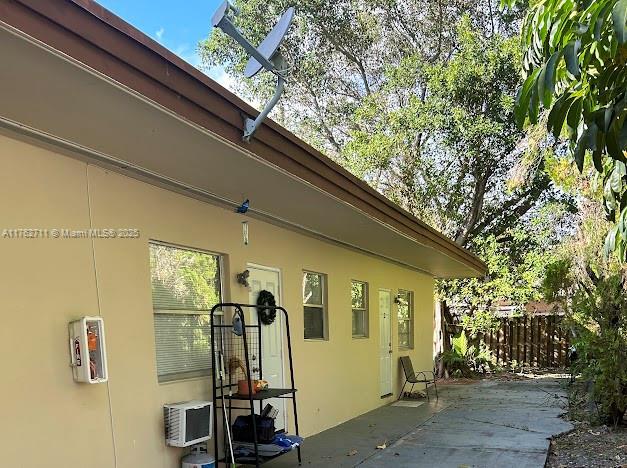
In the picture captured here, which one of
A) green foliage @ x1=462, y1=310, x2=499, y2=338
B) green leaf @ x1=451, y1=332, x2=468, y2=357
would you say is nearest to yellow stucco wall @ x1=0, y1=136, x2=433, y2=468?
green foliage @ x1=462, y1=310, x2=499, y2=338

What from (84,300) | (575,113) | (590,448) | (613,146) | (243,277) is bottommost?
(590,448)

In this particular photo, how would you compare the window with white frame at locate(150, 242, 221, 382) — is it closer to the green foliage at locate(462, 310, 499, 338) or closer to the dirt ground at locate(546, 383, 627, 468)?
the dirt ground at locate(546, 383, 627, 468)

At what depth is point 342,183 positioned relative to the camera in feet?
18.4

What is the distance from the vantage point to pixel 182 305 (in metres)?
5.22

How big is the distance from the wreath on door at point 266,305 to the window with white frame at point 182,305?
658mm

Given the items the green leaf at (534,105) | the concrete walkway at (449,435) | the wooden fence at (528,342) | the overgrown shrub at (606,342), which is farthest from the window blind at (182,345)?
the wooden fence at (528,342)

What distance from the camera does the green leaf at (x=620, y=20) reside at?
148cm

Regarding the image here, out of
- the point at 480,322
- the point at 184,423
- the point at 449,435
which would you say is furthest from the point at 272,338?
the point at 480,322

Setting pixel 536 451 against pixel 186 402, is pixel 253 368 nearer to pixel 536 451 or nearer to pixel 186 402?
pixel 186 402

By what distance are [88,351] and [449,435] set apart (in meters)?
5.07

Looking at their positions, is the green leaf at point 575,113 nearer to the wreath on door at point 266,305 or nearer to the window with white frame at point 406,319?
the wreath on door at point 266,305

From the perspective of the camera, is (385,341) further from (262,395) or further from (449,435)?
(262,395)

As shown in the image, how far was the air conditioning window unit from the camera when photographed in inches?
180

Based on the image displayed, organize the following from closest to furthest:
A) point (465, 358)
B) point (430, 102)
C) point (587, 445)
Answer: point (587, 445), point (430, 102), point (465, 358)
